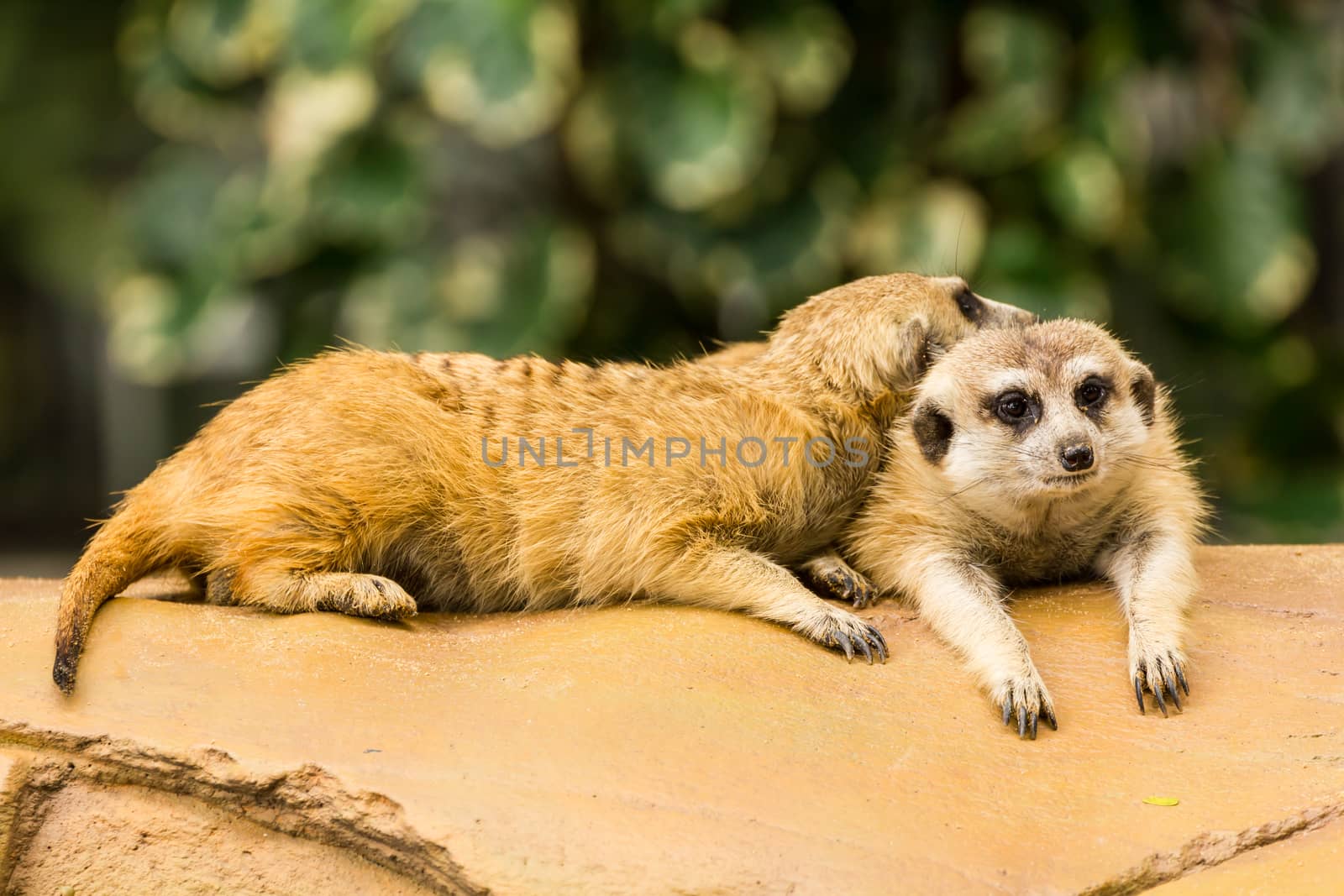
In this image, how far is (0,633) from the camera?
7.62 feet

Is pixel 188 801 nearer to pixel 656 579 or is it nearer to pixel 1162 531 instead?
pixel 656 579

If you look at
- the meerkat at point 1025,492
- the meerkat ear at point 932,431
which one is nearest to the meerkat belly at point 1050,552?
the meerkat at point 1025,492

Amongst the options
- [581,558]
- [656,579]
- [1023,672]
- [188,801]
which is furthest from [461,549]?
[1023,672]

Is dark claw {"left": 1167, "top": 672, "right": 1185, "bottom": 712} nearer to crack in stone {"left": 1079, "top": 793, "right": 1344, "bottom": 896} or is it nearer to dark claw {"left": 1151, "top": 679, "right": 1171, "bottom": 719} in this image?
dark claw {"left": 1151, "top": 679, "right": 1171, "bottom": 719}

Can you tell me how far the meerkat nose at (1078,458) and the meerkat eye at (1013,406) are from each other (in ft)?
0.48

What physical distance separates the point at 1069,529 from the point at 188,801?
1649 mm

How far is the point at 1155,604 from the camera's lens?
2.31 meters

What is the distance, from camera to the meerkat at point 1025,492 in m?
2.37

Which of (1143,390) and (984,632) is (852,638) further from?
(1143,390)

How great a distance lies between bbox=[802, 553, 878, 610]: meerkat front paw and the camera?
2570 millimetres

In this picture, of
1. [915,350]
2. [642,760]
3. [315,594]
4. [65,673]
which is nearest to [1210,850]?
[642,760]

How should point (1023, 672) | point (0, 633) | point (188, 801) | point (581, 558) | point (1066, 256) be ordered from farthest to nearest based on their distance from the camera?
point (1066, 256) → point (581, 558) → point (0, 633) → point (1023, 672) → point (188, 801)

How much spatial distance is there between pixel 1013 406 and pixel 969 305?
1.38ft

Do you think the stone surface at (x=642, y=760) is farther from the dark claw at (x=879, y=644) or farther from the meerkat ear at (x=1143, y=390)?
the meerkat ear at (x=1143, y=390)
